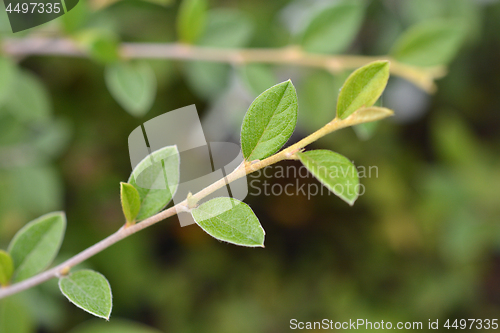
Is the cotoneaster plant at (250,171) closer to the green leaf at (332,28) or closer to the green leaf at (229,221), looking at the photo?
the green leaf at (229,221)

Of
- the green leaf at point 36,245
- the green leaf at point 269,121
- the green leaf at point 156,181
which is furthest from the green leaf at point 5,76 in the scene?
the green leaf at point 269,121

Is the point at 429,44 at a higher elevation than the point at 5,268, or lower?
higher

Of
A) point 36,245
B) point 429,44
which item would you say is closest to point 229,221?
point 36,245

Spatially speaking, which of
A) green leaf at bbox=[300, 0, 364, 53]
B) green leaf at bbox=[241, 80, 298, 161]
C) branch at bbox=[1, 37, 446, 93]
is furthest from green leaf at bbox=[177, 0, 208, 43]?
green leaf at bbox=[241, 80, 298, 161]

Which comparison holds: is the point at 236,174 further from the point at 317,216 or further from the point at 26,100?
the point at 317,216

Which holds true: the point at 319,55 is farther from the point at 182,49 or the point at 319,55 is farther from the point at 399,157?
the point at 399,157

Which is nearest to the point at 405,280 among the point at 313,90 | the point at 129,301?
the point at 313,90
